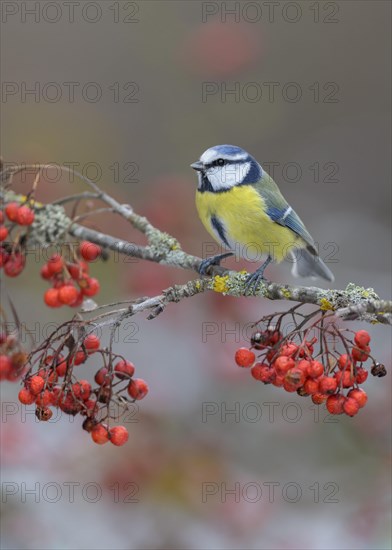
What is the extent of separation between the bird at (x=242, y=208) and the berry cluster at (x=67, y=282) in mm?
576

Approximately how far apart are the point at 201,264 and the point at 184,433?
114cm

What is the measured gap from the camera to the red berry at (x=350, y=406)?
1557 mm

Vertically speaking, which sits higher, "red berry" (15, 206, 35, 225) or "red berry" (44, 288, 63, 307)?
"red berry" (15, 206, 35, 225)

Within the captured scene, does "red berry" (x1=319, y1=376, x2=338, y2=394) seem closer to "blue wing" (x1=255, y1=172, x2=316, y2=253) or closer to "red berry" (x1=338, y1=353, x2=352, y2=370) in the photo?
"red berry" (x1=338, y1=353, x2=352, y2=370)

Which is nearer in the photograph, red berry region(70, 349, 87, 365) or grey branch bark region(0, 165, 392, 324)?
grey branch bark region(0, 165, 392, 324)

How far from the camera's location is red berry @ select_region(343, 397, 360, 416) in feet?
5.11

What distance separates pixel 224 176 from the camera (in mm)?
2518

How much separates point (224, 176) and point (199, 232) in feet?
4.18

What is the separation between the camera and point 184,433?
2992 mm

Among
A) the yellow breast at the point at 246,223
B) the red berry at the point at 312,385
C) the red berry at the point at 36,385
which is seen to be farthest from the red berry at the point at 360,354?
the yellow breast at the point at 246,223

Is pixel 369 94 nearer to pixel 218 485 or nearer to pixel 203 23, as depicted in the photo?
pixel 203 23

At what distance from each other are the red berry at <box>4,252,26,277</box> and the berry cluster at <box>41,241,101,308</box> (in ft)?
0.24

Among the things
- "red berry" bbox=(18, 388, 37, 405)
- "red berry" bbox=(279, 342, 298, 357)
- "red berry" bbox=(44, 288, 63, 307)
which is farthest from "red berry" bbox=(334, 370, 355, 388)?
"red berry" bbox=(44, 288, 63, 307)

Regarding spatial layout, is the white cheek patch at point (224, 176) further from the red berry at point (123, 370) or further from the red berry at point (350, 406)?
the red berry at point (350, 406)
